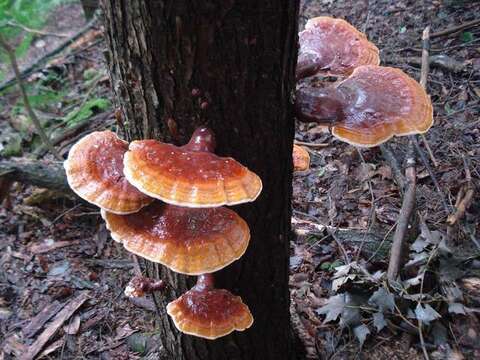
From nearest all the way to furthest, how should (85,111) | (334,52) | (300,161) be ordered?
1. (334,52)
2. (300,161)
3. (85,111)

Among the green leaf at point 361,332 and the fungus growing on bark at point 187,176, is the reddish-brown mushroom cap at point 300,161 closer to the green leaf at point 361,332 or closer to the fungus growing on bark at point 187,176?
the fungus growing on bark at point 187,176

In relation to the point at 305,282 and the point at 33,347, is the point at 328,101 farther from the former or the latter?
the point at 33,347

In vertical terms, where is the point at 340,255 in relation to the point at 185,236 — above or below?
below

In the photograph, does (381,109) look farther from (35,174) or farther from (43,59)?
(43,59)

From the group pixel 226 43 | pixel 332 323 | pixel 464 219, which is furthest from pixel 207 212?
pixel 464 219

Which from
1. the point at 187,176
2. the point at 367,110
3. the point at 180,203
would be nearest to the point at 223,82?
the point at 187,176

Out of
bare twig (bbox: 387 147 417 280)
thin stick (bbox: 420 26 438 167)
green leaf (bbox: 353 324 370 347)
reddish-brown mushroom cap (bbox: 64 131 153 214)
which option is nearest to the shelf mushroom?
reddish-brown mushroom cap (bbox: 64 131 153 214)

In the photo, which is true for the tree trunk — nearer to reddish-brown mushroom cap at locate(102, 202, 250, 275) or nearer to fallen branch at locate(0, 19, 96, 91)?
reddish-brown mushroom cap at locate(102, 202, 250, 275)
